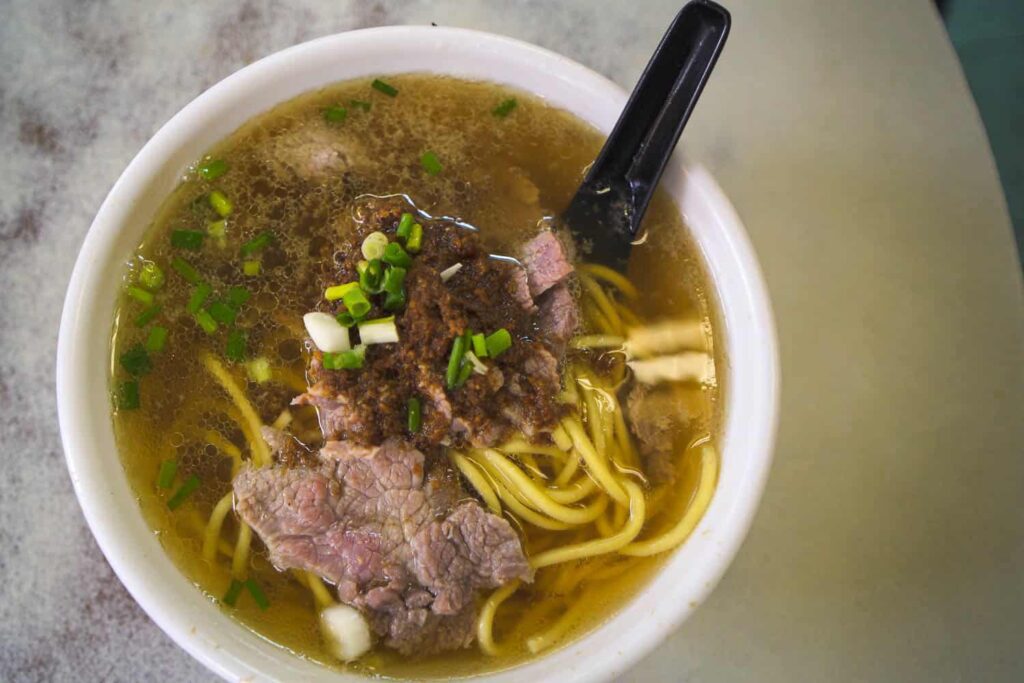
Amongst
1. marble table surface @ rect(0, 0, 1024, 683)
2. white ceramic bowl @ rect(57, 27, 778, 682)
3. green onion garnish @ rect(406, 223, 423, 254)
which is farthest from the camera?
marble table surface @ rect(0, 0, 1024, 683)

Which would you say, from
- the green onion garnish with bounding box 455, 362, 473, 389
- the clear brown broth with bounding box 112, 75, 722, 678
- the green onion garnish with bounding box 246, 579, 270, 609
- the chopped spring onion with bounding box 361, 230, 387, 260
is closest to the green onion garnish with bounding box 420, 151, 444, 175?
the clear brown broth with bounding box 112, 75, 722, 678

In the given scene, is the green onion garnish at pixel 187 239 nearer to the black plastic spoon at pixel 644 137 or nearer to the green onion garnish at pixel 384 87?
the green onion garnish at pixel 384 87

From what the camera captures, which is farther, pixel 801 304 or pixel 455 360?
pixel 801 304

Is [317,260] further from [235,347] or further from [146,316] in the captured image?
[146,316]

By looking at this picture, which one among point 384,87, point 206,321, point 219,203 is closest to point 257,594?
point 206,321

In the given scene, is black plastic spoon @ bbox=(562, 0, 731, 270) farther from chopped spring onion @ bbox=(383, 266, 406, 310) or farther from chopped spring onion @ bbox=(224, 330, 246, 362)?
chopped spring onion @ bbox=(224, 330, 246, 362)

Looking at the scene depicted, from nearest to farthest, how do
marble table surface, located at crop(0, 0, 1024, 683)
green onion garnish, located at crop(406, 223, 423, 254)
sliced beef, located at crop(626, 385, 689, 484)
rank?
1. green onion garnish, located at crop(406, 223, 423, 254)
2. sliced beef, located at crop(626, 385, 689, 484)
3. marble table surface, located at crop(0, 0, 1024, 683)

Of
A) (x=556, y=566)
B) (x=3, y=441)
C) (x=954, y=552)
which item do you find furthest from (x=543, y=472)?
(x=3, y=441)
